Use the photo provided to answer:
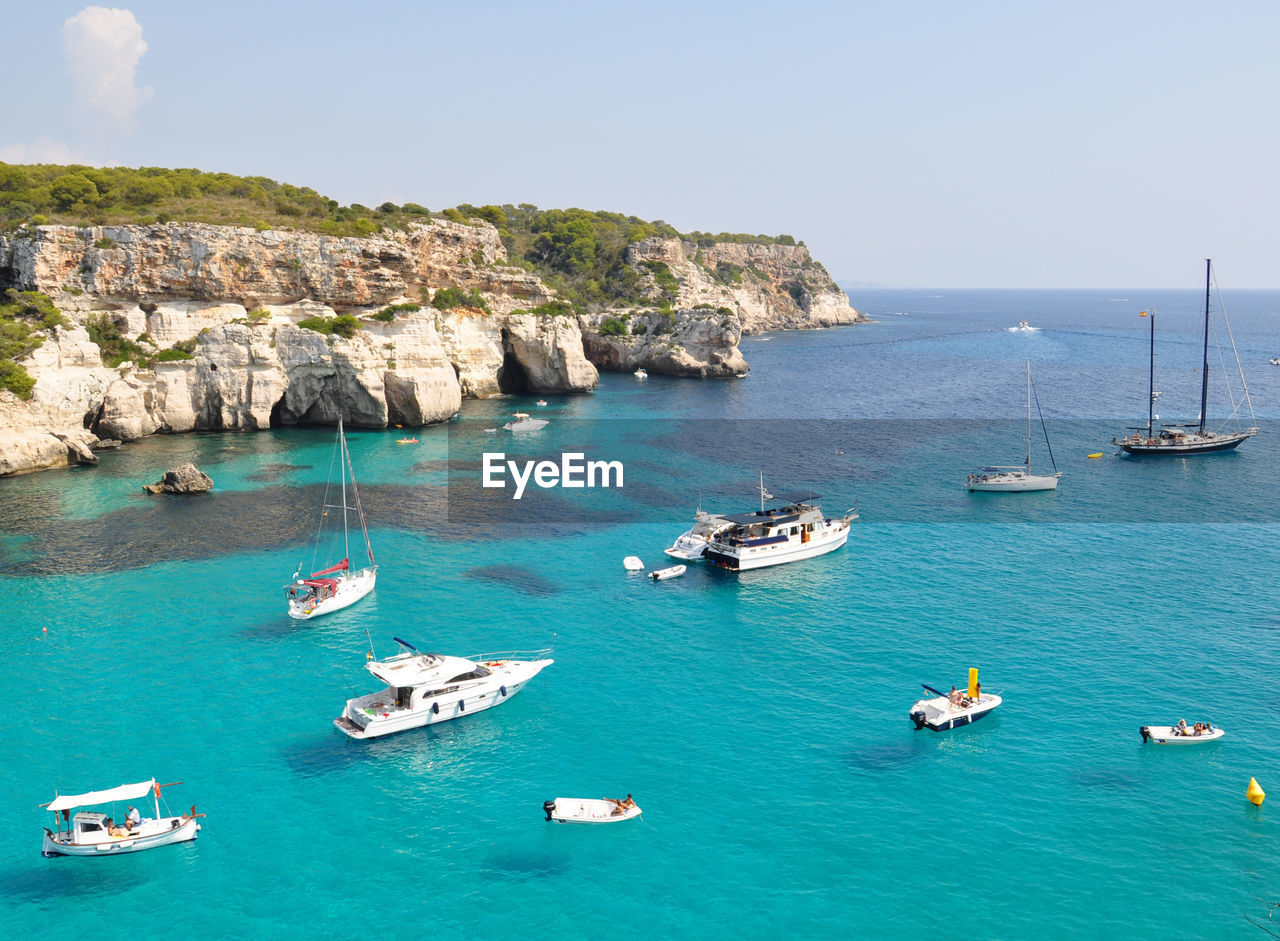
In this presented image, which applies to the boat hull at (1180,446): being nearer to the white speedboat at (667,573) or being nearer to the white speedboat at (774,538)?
the white speedboat at (774,538)

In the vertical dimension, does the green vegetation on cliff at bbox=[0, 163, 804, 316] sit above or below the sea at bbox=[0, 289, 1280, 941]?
above

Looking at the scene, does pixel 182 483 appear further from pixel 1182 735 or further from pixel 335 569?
pixel 1182 735

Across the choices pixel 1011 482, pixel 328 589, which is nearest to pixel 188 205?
pixel 328 589

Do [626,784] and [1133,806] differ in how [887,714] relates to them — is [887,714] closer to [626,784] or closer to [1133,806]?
[1133,806]

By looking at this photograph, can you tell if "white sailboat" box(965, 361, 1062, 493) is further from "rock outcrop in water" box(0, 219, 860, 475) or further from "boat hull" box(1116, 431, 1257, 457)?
"rock outcrop in water" box(0, 219, 860, 475)

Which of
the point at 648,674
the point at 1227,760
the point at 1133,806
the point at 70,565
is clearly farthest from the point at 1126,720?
the point at 70,565

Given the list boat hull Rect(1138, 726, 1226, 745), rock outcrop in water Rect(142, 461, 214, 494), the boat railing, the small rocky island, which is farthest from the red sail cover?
boat hull Rect(1138, 726, 1226, 745)

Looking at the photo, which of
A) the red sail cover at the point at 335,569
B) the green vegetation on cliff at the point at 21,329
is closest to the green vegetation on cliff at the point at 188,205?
the green vegetation on cliff at the point at 21,329
